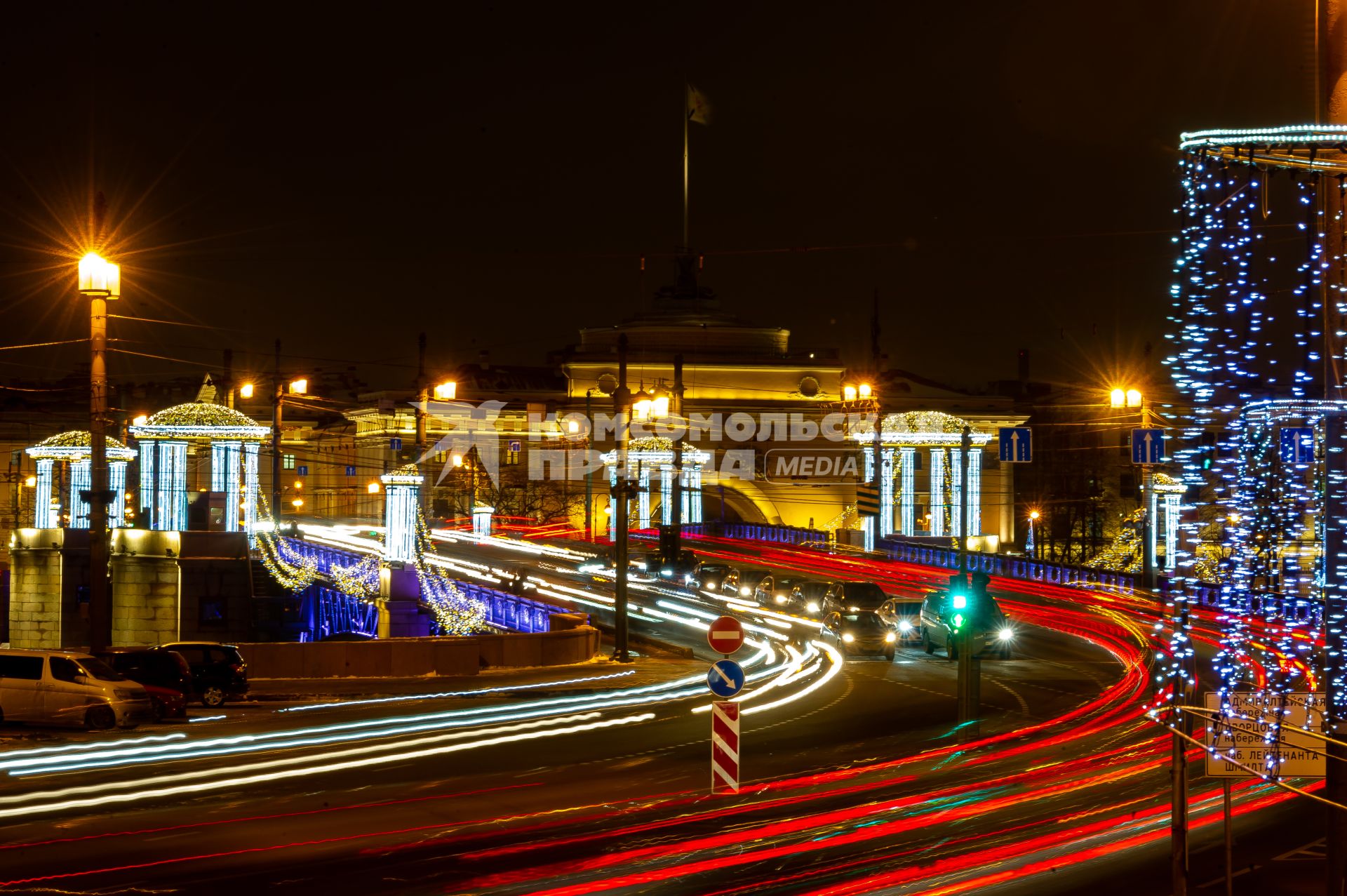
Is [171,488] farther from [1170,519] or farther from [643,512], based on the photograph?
[1170,519]

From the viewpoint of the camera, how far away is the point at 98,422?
990 inches

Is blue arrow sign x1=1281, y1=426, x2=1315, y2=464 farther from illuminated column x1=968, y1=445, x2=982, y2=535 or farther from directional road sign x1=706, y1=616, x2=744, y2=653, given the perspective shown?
illuminated column x1=968, y1=445, x2=982, y2=535

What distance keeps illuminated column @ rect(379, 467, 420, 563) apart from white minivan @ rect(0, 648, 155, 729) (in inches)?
748

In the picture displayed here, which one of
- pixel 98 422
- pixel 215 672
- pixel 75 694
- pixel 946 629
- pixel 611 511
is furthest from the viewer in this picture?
pixel 611 511

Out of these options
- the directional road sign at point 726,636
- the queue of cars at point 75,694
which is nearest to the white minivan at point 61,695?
the queue of cars at point 75,694

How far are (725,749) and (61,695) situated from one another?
1208cm

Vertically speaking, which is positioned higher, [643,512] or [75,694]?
[643,512]

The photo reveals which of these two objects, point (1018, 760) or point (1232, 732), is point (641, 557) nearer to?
point (1018, 760)


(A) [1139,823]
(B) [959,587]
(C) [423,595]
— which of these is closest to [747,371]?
(C) [423,595]

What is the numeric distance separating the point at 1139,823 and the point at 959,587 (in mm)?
10038

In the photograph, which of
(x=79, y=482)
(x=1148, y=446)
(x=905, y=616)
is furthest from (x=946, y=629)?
(x=79, y=482)

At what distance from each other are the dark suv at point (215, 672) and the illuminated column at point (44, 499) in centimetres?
3228

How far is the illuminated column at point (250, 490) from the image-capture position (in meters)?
51.0

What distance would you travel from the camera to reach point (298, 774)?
1852cm
